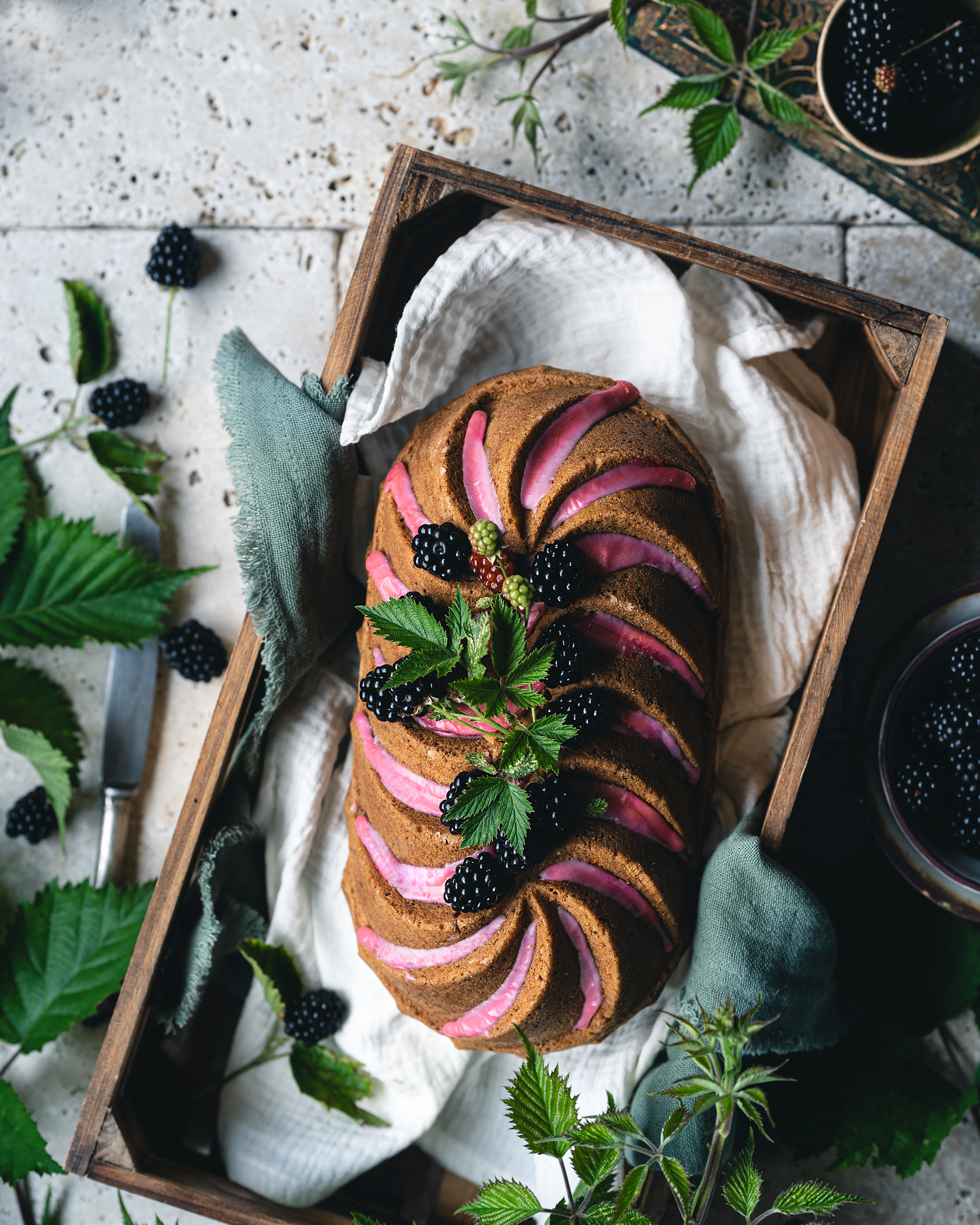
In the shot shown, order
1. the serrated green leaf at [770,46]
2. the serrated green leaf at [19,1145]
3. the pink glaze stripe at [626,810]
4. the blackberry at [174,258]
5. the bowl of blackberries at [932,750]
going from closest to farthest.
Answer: the pink glaze stripe at [626,810]
the bowl of blackberries at [932,750]
the serrated green leaf at [770,46]
the serrated green leaf at [19,1145]
the blackberry at [174,258]

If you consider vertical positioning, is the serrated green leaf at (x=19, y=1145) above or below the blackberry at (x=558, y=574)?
below

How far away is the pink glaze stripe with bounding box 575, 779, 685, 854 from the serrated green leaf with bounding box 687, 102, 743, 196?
1.10 metres

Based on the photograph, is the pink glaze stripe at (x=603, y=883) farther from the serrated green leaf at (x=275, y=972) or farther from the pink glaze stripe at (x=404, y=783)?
the serrated green leaf at (x=275, y=972)

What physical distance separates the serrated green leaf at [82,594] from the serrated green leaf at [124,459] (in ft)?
0.39

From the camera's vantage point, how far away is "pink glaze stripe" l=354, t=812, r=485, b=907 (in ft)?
4.43

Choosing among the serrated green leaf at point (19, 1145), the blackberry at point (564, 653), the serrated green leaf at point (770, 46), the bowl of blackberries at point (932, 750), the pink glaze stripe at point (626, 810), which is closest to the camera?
the blackberry at point (564, 653)

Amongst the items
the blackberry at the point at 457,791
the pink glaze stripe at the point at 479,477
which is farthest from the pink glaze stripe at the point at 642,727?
the pink glaze stripe at the point at 479,477

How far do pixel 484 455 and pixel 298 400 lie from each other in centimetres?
37

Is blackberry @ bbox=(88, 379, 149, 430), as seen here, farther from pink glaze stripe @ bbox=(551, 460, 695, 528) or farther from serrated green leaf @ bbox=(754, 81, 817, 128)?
serrated green leaf @ bbox=(754, 81, 817, 128)

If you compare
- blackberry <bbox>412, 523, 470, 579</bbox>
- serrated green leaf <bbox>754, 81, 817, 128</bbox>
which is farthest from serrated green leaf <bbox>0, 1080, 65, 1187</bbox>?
serrated green leaf <bbox>754, 81, 817, 128</bbox>

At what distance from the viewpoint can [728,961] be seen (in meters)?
1.38

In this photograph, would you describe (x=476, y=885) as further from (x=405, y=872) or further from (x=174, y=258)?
(x=174, y=258)

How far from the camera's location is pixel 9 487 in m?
1.92

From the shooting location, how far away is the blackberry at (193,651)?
187 centimetres
